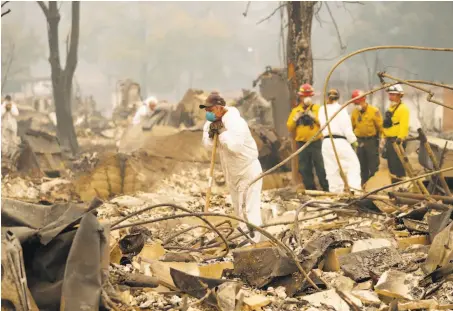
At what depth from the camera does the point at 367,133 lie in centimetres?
1019

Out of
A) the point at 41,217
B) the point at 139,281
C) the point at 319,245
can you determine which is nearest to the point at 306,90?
the point at 319,245

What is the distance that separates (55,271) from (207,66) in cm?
Result: 4902

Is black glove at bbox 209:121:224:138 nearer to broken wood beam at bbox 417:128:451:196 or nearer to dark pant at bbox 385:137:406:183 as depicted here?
broken wood beam at bbox 417:128:451:196

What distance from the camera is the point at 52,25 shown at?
16359 millimetres

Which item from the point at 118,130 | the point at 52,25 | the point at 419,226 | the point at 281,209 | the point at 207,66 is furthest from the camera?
the point at 207,66

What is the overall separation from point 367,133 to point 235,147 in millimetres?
4070

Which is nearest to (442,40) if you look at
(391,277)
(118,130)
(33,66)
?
(118,130)

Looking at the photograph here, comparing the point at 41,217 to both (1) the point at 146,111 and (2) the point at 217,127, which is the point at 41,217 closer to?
(2) the point at 217,127

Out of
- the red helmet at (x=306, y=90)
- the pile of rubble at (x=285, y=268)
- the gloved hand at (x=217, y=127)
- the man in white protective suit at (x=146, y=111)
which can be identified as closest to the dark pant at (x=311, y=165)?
the red helmet at (x=306, y=90)

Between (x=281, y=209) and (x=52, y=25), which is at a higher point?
(x=52, y=25)

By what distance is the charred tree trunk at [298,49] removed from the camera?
10.4m

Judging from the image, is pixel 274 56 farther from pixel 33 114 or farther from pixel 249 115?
pixel 249 115

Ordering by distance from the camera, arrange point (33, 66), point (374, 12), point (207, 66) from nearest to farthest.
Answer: point (374, 12)
point (33, 66)
point (207, 66)

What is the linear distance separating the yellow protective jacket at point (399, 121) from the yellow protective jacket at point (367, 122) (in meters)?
0.31
